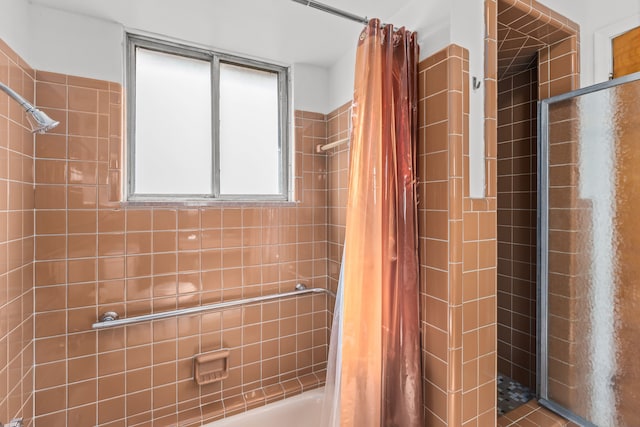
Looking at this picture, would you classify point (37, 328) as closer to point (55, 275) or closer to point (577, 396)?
point (55, 275)

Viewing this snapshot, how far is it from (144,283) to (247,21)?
1.36m

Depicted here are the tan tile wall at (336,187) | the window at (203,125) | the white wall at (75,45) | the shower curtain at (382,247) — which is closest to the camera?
the shower curtain at (382,247)

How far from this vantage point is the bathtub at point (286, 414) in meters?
1.48

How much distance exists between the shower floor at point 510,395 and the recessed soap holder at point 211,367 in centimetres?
142

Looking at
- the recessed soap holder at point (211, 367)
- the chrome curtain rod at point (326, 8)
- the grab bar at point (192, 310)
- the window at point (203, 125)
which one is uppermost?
the chrome curtain rod at point (326, 8)

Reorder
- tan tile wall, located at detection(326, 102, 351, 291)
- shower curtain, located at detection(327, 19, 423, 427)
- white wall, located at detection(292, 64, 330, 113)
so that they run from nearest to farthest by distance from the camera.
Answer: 1. shower curtain, located at detection(327, 19, 423, 427)
2. tan tile wall, located at detection(326, 102, 351, 291)
3. white wall, located at detection(292, 64, 330, 113)

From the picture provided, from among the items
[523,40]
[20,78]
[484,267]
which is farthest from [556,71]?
[20,78]

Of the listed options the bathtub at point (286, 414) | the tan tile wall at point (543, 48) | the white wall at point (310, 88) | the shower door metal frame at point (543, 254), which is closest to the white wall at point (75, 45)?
the white wall at point (310, 88)

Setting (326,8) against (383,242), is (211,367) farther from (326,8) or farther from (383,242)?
(326,8)

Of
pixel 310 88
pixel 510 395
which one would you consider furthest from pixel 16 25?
pixel 510 395

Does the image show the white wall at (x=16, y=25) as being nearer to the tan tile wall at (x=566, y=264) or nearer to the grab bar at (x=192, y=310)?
the grab bar at (x=192, y=310)

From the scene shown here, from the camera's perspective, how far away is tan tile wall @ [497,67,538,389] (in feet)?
5.56

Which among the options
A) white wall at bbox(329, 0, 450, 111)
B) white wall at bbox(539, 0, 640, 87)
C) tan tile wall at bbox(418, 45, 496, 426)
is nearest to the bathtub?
tan tile wall at bbox(418, 45, 496, 426)

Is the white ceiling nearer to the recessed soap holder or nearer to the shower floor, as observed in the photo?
the recessed soap holder
